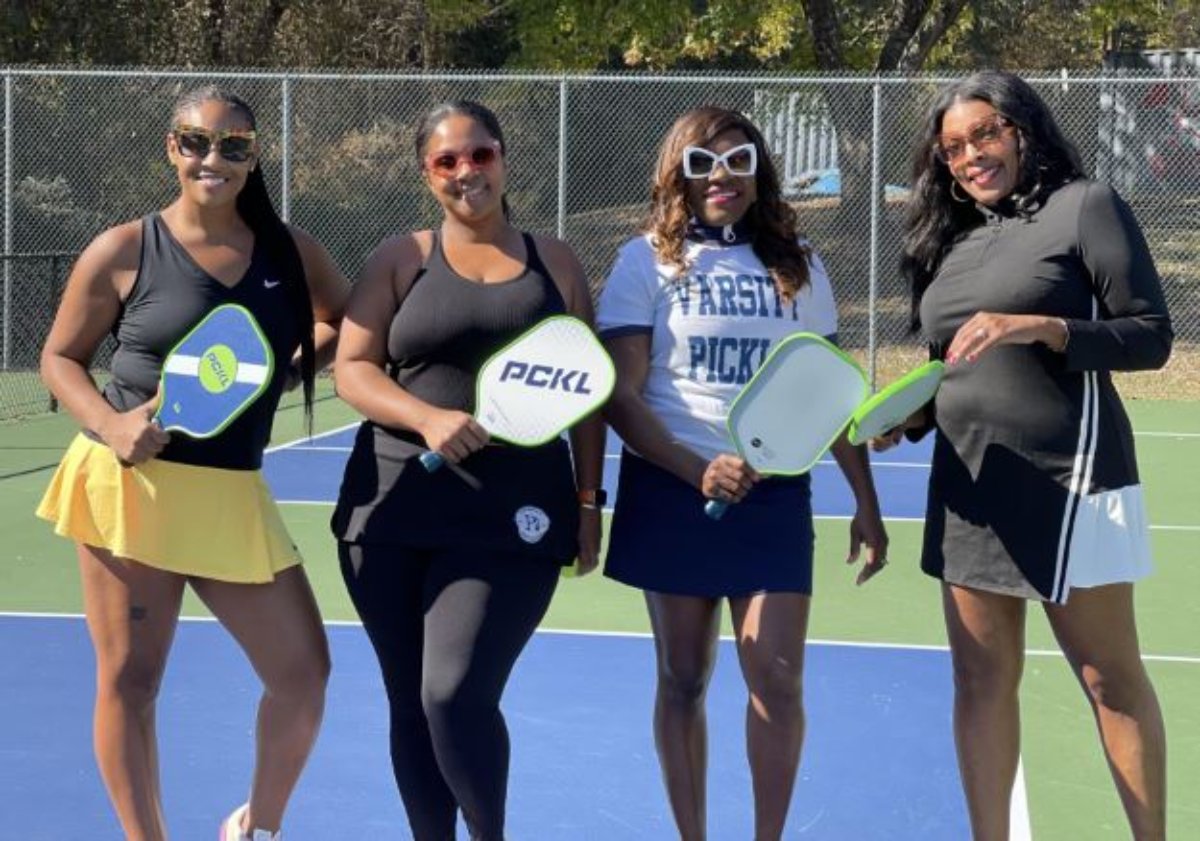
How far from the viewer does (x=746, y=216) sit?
5.12m

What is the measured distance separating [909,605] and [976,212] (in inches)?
173

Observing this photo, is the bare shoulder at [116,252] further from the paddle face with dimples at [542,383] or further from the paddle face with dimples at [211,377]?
the paddle face with dimples at [542,383]

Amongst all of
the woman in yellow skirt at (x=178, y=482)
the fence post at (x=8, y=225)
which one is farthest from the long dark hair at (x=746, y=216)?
the fence post at (x=8, y=225)

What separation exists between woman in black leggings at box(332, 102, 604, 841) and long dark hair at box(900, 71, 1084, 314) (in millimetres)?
851

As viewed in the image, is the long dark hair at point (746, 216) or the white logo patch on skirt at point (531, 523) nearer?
the white logo patch on skirt at point (531, 523)

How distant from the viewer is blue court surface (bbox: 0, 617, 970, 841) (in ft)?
19.4

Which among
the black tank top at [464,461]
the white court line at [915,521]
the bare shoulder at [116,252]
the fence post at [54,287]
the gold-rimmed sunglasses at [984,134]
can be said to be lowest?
the white court line at [915,521]

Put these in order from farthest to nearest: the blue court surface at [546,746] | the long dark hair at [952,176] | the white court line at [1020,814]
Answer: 1. the blue court surface at [546,746]
2. the white court line at [1020,814]
3. the long dark hair at [952,176]

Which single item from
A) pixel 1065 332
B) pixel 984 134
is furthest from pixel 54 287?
pixel 1065 332

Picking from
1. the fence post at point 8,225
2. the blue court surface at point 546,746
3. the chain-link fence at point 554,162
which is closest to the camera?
the blue court surface at point 546,746

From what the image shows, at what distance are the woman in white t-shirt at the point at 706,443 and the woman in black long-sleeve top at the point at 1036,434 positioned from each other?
404 mm

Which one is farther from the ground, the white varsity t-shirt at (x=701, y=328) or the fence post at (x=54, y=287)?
the white varsity t-shirt at (x=701, y=328)

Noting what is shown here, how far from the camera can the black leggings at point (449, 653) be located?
4.72 m

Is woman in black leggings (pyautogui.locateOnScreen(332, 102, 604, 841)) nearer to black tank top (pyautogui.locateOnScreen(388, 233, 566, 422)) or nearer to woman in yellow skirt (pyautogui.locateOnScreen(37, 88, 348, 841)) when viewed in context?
black tank top (pyautogui.locateOnScreen(388, 233, 566, 422))
